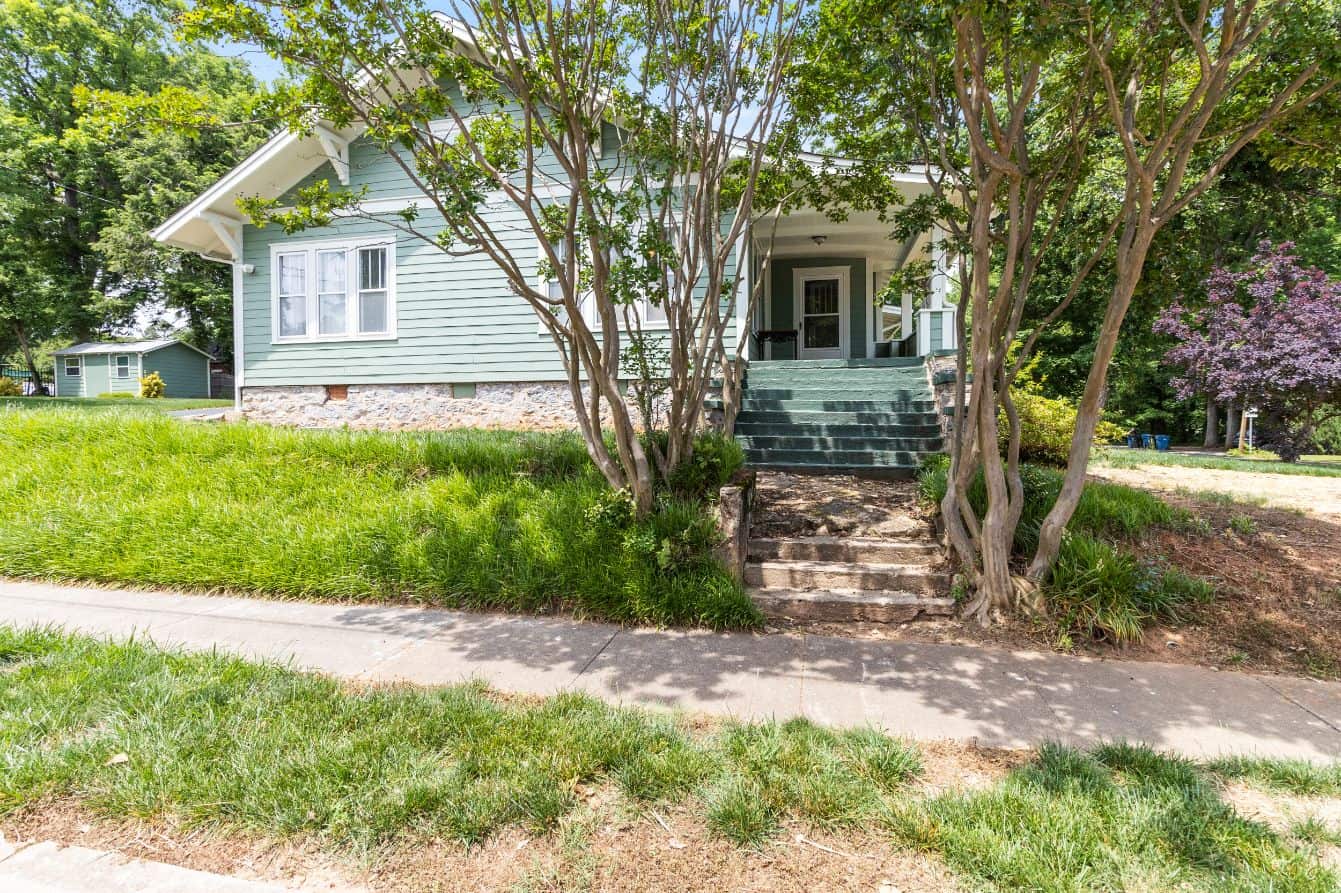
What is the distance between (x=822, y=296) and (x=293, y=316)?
944 cm

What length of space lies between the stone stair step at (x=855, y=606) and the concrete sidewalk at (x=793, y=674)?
0.33 metres

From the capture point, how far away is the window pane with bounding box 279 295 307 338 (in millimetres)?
10820

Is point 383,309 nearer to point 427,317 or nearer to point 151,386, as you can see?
point 427,317

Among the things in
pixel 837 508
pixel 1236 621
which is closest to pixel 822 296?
pixel 837 508

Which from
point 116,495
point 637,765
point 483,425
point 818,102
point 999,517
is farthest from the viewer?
point 483,425

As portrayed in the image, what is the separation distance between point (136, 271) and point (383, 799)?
28.7 meters

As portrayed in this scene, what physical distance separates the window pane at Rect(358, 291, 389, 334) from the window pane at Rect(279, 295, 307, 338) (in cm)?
107

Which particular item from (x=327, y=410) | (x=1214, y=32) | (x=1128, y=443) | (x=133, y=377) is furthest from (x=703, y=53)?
(x=133, y=377)

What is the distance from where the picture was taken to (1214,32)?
12.0 ft

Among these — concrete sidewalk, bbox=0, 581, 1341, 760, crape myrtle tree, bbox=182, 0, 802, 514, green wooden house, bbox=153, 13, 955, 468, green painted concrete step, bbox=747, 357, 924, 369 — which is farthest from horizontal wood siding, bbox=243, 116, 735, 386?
concrete sidewalk, bbox=0, 581, 1341, 760

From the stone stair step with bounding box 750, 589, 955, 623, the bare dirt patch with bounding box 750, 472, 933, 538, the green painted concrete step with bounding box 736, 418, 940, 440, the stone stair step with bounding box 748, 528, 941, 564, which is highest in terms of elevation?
the green painted concrete step with bounding box 736, 418, 940, 440

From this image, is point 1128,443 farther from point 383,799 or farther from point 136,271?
point 136,271

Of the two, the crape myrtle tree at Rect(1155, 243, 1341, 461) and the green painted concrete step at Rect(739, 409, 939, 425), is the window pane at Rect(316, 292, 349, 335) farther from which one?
the crape myrtle tree at Rect(1155, 243, 1341, 461)

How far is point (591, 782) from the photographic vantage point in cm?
232
